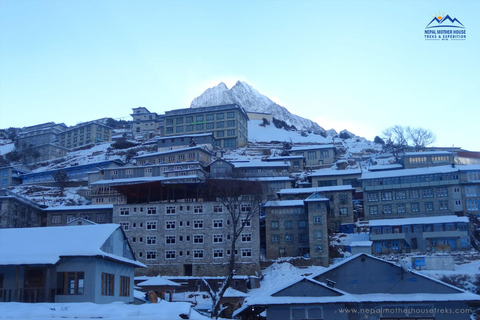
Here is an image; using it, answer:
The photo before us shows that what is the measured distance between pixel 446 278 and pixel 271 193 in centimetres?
2866

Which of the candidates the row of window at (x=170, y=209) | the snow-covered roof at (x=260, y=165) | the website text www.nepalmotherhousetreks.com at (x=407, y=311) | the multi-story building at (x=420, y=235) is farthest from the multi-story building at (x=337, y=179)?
the website text www.nepalmotherhousetreks.com at (x=407, y=311)

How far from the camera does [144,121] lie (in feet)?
477

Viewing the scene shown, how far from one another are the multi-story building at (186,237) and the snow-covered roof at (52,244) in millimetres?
33632

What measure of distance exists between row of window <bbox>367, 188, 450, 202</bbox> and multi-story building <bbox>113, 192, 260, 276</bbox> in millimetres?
20723

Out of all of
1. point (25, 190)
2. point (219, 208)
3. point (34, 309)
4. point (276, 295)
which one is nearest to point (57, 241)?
point (34, 309)

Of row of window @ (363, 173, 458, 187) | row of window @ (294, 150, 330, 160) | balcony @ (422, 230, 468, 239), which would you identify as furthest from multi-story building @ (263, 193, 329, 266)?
row of window @ (294, 150, 330, 160)

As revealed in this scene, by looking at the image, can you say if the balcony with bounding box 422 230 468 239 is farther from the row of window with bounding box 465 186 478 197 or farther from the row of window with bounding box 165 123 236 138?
the row of window with bounding box 165 123 236 138

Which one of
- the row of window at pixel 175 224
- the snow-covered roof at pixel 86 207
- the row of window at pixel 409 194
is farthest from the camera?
the row of window at pixel 409 194

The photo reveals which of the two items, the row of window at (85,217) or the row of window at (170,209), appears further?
the row of window at (85,217)

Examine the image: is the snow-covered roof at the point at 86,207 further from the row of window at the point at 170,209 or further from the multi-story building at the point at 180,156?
the multi-story building at the point at 180,156

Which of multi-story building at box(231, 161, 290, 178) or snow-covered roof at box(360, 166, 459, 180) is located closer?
snow-covered roof at box(360, 166, 459, 180)

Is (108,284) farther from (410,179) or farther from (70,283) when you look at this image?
(410,179)

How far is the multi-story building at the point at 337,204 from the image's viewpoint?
71312 millimetres

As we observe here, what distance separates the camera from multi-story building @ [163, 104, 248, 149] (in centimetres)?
11294
